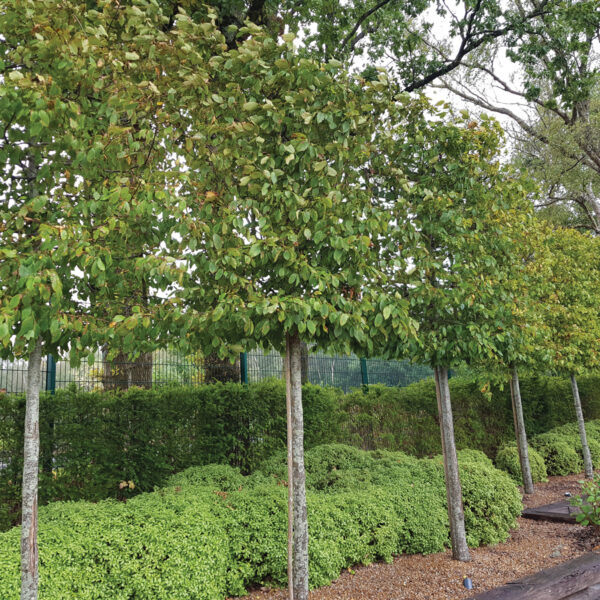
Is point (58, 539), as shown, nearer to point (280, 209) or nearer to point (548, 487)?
point (280, 209)

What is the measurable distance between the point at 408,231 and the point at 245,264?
68.7 inches

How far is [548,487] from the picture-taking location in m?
8.84

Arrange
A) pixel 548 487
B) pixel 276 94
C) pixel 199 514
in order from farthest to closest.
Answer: pixel 548 487, pixel 199 514, pixel 276 94

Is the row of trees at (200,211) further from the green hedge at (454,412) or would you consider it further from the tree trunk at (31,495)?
the green hedge at (454,412)

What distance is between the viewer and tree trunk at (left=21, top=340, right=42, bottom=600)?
2.79m

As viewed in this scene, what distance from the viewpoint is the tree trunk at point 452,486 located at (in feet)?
16.4

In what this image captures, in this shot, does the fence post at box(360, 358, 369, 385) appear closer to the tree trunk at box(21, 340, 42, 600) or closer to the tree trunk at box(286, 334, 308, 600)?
the tree trunk at box(286, 334, 308, 600)

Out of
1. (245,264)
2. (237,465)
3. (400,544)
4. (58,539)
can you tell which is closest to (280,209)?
(245,264)

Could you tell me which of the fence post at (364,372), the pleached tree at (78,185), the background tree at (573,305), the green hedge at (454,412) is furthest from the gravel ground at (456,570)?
the fence post at (364,372)

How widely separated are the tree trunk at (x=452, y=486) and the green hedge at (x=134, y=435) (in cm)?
283

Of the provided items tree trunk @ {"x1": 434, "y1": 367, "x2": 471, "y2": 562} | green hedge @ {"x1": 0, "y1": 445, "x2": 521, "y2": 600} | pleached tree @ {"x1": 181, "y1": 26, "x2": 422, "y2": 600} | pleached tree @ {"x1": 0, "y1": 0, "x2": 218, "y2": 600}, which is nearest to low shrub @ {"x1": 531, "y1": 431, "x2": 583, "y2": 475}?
green hedge @ {"x1": 0, "y1": 445, "x2": 521, "y2": 600}

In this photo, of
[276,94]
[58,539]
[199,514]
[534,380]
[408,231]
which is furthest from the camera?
[534,380]

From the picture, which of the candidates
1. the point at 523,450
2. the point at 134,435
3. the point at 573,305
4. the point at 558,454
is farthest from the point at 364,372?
the point at 134,435

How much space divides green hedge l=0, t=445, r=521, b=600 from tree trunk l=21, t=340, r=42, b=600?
0.52 metres
